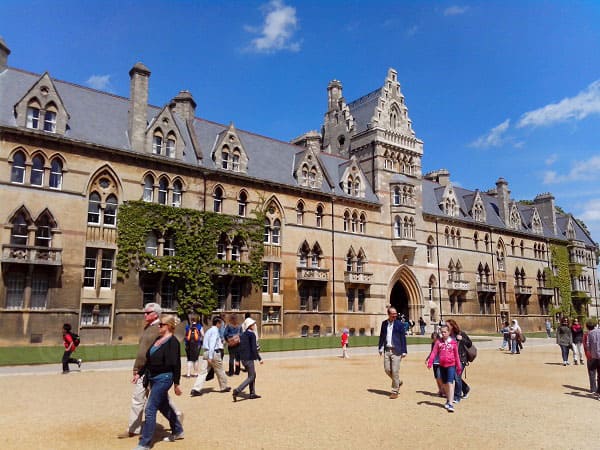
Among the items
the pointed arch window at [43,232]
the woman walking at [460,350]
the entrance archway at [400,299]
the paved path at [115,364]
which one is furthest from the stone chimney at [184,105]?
the woman walking at [460,350]

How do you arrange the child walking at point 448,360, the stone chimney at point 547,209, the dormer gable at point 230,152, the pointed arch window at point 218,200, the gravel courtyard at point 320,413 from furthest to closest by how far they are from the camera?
the stone chimney at point 547,209, the dormer gable at point 230,152, the pointed arch window at point 218,200, the child walking at point 448,360, the gravel courtyard at point 320,413

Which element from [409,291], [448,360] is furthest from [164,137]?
[409,291]

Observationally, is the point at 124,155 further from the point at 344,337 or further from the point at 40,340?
the point at 344,337

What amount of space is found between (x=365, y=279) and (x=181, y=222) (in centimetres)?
1671

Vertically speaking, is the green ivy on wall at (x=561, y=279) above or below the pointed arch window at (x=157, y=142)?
below

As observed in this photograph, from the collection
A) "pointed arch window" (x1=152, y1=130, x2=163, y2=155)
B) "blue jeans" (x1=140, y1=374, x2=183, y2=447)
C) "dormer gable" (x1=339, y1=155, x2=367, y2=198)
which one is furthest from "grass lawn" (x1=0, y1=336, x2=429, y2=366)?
"dormer gable" (x1=339, y1=155, x2=367, y2=198)

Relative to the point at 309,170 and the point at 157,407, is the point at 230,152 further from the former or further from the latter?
the point at 157,407

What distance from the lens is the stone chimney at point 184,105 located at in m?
35.4

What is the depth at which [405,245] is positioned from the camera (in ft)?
143

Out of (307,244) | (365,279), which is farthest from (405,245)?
(307,244)

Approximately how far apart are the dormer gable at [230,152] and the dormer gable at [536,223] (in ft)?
136

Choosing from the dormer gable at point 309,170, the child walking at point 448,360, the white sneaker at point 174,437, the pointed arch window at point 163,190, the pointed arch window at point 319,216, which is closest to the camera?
the white sneaker at point 174,437

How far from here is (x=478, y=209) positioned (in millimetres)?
54094

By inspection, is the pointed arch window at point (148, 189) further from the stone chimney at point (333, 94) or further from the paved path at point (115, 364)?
the stone chimney at point (333, 94)
